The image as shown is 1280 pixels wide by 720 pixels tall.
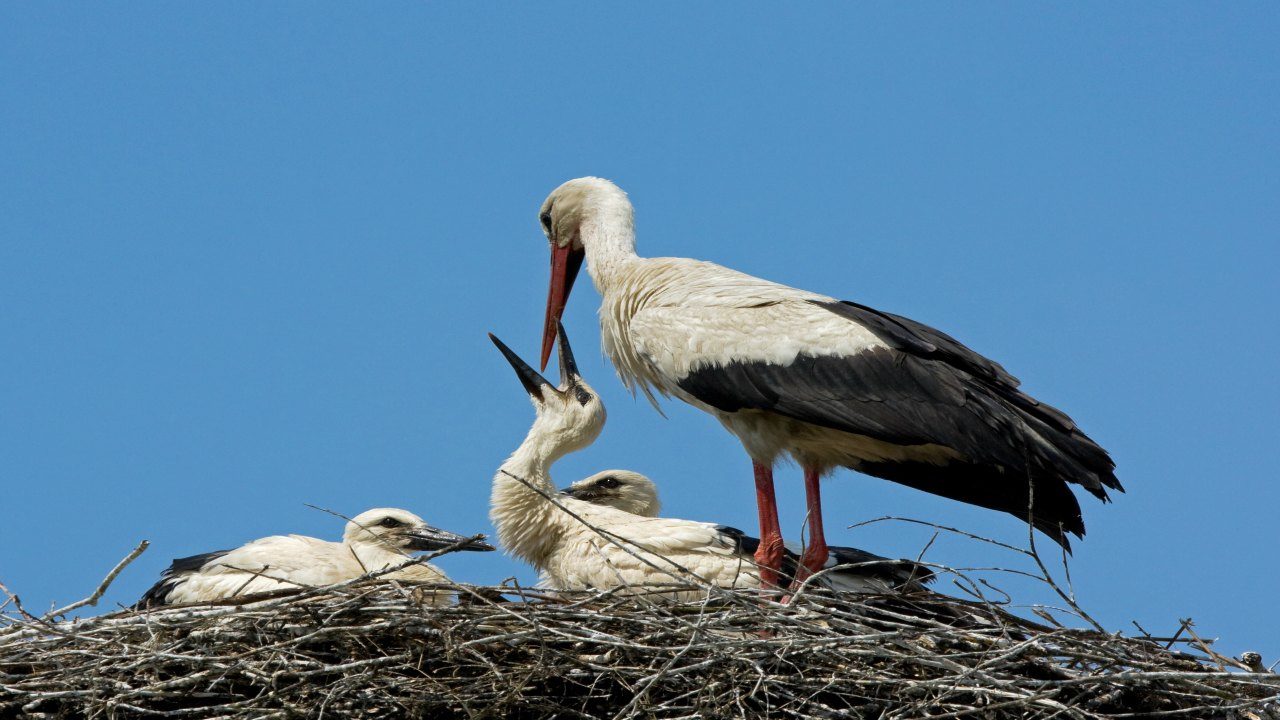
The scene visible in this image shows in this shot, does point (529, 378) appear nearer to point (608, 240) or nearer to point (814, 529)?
point (608, 240)

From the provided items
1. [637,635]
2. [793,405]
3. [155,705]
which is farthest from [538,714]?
[793,405]

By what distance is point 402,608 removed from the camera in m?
4.57

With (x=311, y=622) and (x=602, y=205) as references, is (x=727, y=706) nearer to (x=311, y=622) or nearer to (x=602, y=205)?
(x=311, y=622)

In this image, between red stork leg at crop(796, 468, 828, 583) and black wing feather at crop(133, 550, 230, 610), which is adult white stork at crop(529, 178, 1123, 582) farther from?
black wing feather at crop(133, 550, 230, 610)

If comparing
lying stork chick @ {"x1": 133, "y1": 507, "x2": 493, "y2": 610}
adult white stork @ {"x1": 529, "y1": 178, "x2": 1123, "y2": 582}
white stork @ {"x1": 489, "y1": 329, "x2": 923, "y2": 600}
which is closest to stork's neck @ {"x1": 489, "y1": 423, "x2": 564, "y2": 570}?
white stork @ {"x1": 489, "y1": 329, "x2": 923, "y2": 600}

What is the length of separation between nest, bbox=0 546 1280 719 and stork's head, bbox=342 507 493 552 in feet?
4.74

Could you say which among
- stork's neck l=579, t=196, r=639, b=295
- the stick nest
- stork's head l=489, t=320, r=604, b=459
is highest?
stork's neck l=579, t=196, r=639, b=295

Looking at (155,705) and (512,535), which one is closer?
(155,705)

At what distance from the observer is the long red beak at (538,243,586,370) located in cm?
710

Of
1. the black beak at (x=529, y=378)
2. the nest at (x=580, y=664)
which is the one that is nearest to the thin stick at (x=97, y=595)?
the nest at (x=580, y=664)

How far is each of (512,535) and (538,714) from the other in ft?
5.00

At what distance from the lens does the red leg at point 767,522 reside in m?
5.79

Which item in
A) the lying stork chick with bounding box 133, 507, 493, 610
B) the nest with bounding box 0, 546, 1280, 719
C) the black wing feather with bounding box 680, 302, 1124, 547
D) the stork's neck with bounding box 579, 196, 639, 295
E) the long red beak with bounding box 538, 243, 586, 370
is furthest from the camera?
the long red beak with bounding box 538, 243, 586, 370

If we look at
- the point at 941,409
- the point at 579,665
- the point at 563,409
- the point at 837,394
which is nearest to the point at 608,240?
the point at 563,409
